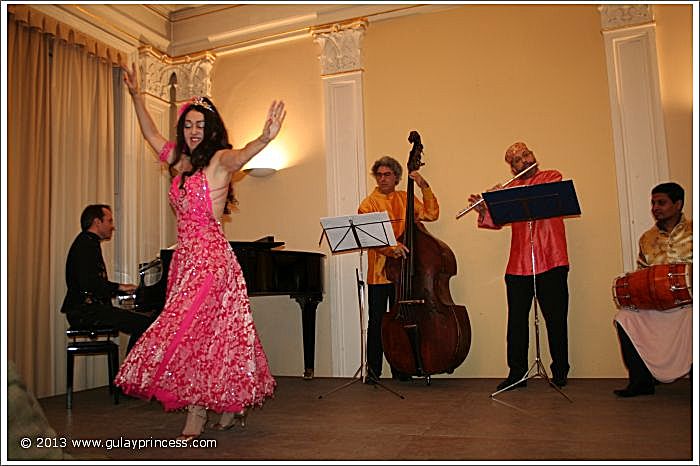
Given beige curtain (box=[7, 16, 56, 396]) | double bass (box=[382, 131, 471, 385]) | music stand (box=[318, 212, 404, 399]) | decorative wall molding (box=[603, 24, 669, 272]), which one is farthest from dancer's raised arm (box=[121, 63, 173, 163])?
decorative wall molding (box=[603, 24, 669, 272])

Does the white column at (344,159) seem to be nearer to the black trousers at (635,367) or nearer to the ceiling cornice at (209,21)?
the ceiling cornice at (209,21)

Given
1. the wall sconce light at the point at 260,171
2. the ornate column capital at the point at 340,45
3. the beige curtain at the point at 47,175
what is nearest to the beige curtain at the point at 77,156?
the beige curtain at the point at 47,175

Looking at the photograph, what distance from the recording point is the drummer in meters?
3.61

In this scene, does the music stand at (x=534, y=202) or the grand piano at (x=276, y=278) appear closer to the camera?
the music stand at (x=534, y=202)

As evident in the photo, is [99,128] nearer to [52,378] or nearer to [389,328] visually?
[52,378]

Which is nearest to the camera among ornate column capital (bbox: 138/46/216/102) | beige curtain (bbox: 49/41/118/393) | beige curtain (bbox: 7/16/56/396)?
beige curtain (bbox: 7/16/56/396)

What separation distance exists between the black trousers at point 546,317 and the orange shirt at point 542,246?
0.05m

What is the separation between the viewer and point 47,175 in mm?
4922

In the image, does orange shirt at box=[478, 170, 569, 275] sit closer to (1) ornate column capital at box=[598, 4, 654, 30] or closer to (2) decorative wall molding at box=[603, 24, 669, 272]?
(2) decorative wall molding at box=[603, 24, 669, 272]

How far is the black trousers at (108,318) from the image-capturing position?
430cm

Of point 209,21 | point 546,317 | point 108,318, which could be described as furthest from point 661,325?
point 209,21

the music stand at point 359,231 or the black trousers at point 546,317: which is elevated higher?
the music stand at point 359,231

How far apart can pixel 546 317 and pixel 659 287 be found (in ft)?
2.88

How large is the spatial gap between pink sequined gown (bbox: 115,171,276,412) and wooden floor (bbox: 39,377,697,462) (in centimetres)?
24
